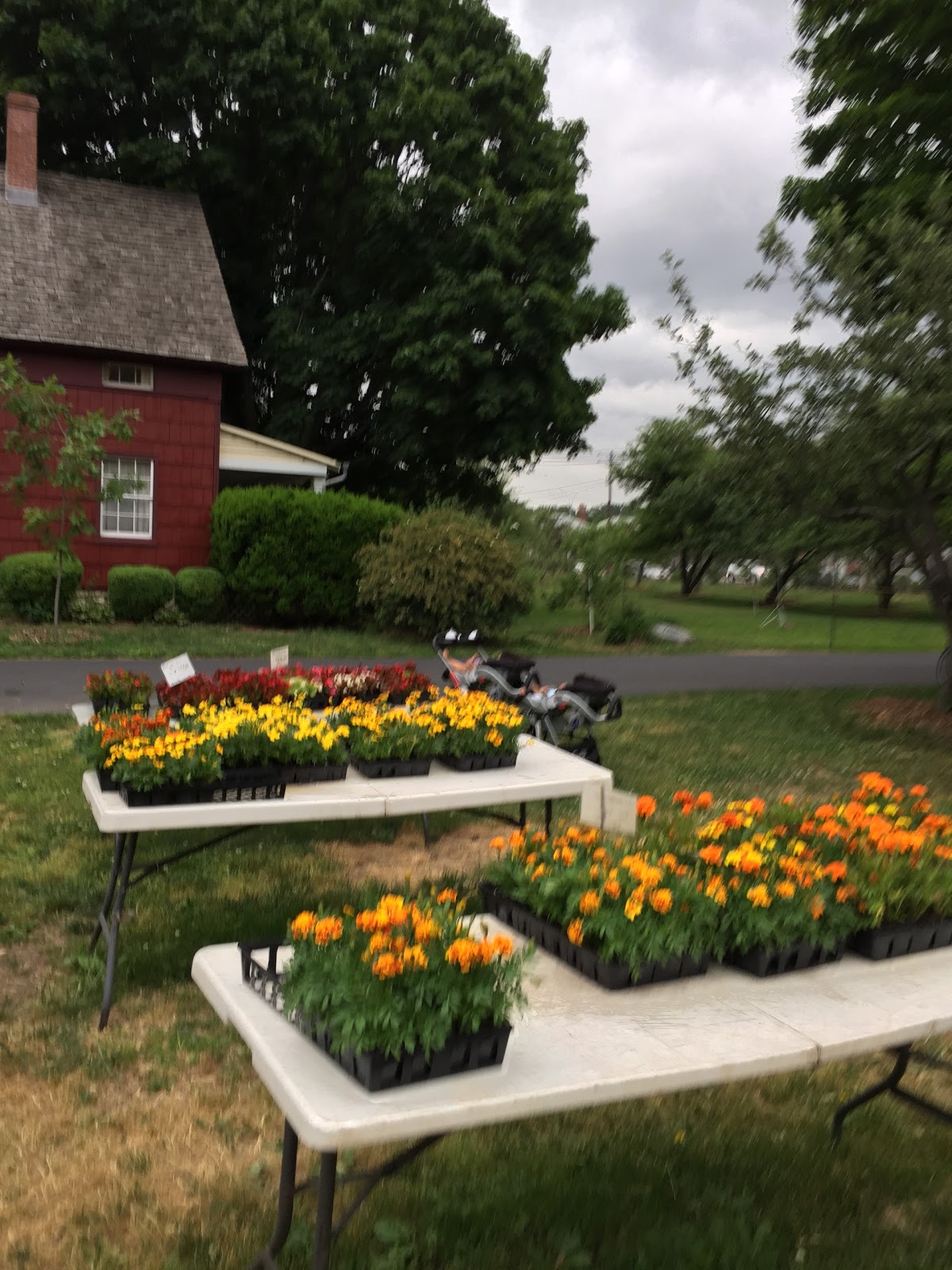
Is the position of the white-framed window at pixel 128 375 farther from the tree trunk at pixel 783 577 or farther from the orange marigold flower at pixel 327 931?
the tree trunk at pixel 783 577

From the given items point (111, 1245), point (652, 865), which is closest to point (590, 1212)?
point (652, 865)

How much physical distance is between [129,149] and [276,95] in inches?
132

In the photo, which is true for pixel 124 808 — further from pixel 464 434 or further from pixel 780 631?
pixel 780 631

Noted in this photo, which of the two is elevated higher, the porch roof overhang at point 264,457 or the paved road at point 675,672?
the porch roof overhang at point 264,457

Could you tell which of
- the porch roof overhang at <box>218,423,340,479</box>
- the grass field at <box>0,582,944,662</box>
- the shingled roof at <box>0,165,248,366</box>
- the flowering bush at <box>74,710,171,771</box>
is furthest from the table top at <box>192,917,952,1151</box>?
the porch roof overhang at <box>218,423,340,479</box>

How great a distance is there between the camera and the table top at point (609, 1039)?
1.79 meters

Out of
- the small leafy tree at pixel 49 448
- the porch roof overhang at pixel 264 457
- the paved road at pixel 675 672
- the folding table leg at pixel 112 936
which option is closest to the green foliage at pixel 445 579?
the paved road at pixel 675 672

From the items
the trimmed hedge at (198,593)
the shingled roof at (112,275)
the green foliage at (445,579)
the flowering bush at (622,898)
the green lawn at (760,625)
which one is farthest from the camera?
the green lawn at (760,625)

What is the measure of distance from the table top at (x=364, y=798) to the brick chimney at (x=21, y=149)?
18.7 m

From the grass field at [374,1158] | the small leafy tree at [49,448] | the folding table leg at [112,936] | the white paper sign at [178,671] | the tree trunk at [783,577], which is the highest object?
the small leafy tree at [49,448]

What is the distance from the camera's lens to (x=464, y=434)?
2350cm

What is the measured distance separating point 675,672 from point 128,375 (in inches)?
447

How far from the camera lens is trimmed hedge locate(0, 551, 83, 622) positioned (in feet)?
51.2

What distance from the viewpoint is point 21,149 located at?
19.0 meters
